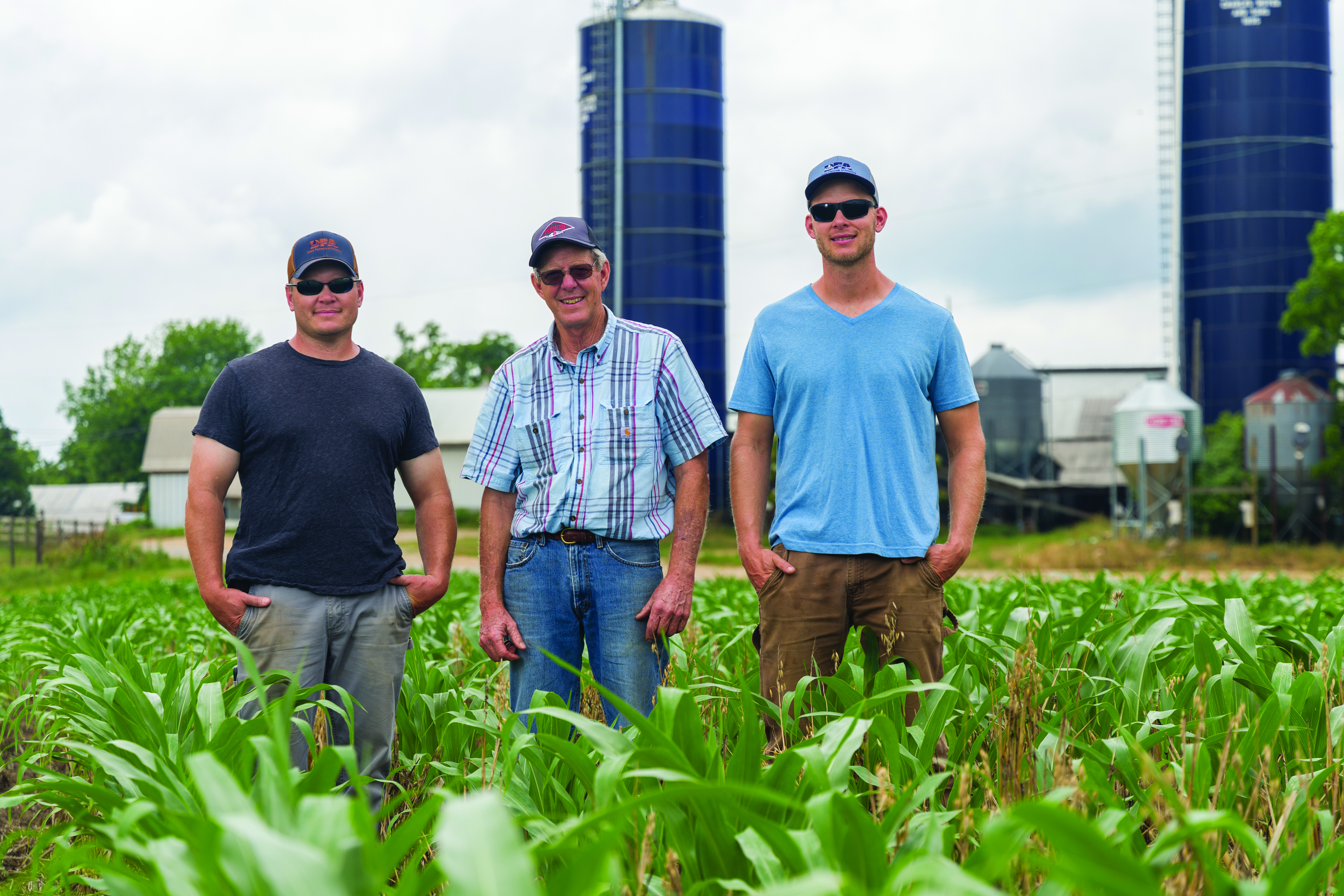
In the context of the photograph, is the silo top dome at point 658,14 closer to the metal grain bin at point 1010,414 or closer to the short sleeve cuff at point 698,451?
the metal grain bin at point 1010,414

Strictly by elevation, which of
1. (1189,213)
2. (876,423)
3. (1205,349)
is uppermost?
(1189,213)

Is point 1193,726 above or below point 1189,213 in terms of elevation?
below

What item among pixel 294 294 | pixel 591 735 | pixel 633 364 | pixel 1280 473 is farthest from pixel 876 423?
pixel 1280 473

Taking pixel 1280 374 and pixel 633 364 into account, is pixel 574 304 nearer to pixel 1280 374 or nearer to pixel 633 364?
Answer: pixel 633 364

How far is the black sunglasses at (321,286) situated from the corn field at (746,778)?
1.09 m

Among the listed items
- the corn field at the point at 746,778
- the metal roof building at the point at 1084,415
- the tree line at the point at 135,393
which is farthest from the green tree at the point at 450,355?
the corn field at the point at 746,778

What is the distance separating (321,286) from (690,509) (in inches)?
49.1

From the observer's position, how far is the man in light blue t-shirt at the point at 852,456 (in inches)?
124

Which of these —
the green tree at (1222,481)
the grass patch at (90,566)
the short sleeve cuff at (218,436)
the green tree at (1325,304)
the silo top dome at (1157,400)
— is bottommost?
the grass patch at (90,566)

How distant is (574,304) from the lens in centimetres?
327

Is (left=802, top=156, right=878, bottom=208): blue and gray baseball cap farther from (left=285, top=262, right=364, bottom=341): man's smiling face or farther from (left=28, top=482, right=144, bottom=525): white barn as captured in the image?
(left=28, top=482, right=144, bottom=525): white barn

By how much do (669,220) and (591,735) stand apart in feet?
107

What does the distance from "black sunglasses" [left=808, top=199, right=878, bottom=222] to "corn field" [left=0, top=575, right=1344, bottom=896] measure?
125cm

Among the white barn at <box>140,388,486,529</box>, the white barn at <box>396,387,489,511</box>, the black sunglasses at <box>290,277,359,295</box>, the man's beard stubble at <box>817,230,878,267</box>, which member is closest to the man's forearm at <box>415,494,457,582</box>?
the black sunglasses at <box>290,277,359,295</box>
